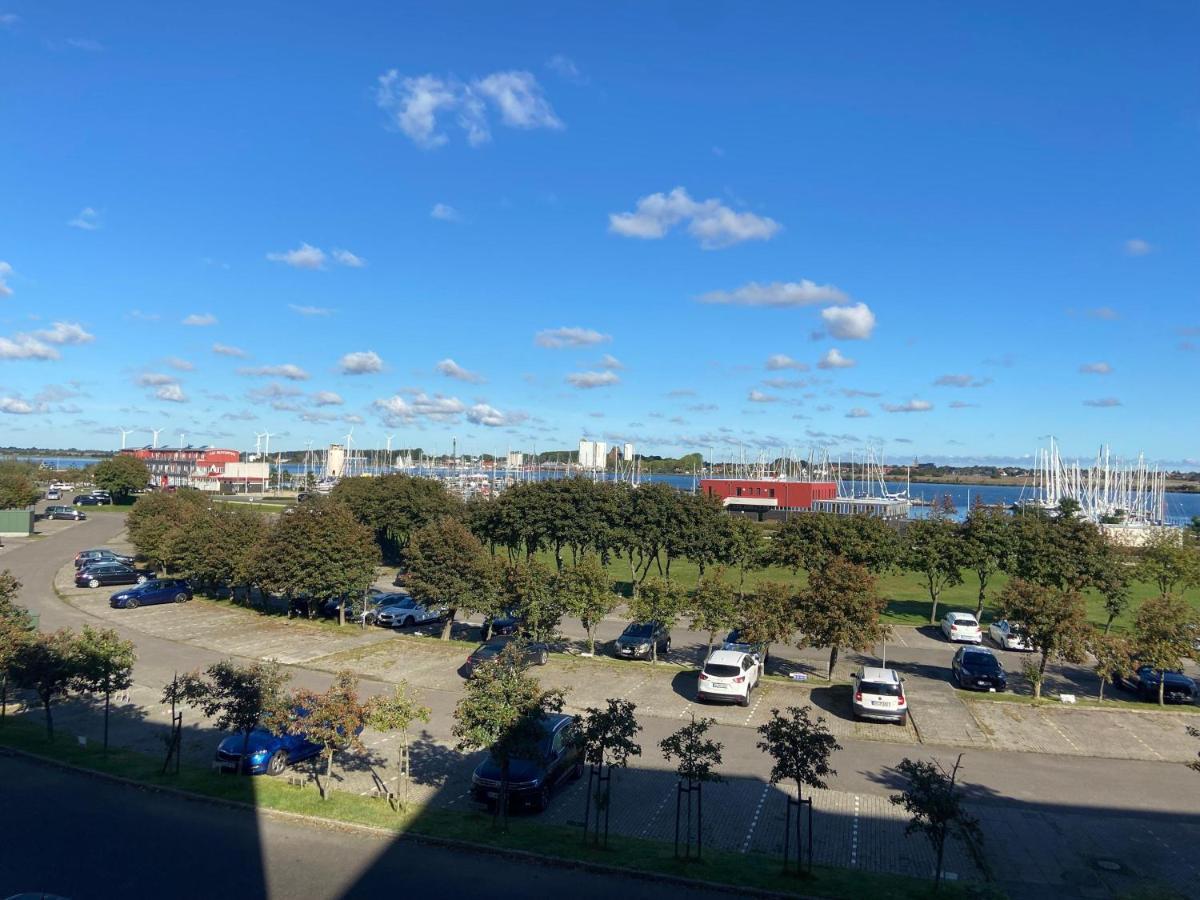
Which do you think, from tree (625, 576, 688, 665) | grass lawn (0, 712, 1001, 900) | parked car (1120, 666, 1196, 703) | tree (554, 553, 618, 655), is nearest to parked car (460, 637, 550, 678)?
tree (554, 553, 618, 655)

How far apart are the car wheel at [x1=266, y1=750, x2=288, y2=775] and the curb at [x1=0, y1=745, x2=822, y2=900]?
2086 millimetres

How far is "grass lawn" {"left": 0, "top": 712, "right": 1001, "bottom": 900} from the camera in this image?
11141mm

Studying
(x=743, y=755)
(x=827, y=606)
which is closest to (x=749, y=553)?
(x=827, y=606)

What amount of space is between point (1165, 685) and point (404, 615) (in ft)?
93.0

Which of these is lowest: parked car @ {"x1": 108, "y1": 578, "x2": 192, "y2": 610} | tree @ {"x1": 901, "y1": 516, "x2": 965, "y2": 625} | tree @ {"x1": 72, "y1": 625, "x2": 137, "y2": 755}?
parked car @ {"x1": 108, "y1": 578, "x2": 192, "y2": 610}

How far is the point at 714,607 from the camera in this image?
25.5 meters

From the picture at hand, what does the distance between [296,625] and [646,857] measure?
25035mm

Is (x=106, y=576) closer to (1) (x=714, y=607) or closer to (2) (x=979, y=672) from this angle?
(1) (x=714, y=607)

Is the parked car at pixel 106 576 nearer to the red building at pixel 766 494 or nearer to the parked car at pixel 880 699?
the parked car at pixel 880 699


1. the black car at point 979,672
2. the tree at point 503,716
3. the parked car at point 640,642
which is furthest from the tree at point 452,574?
the black car at point 979,672

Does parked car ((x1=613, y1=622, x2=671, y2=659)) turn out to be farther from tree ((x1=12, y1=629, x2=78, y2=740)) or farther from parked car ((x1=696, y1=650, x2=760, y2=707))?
tree ((x1=12, y1=629, x2=78, y2=740))

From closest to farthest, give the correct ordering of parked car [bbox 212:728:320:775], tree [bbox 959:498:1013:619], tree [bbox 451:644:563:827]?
tree [bbox 451:644:563:827]
parked car [bbox 212:728:320:775]
tree [bbox 959:498:1013:619]

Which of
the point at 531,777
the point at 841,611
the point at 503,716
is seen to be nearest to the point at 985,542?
the point at 841,611

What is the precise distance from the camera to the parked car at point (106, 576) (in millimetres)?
40875
